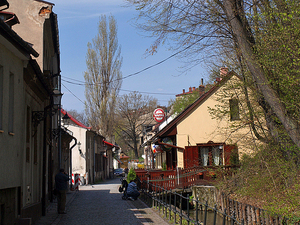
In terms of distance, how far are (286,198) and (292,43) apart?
4.79 meters

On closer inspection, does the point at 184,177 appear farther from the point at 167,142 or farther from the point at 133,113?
the point at 133,113

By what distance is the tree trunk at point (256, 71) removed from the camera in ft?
31.8

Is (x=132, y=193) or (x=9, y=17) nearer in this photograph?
(x=9, y=17)

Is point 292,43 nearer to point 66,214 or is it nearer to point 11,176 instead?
point 11,176

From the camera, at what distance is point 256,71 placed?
33.7 ft

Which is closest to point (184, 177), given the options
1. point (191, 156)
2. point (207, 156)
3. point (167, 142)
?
point (191, 156)

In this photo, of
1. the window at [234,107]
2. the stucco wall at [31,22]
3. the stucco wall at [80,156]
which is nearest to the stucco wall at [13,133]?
the stucco wall at [31,22]

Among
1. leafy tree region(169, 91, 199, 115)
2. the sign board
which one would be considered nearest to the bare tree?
leafy tree region(169, 91, 199, 115)

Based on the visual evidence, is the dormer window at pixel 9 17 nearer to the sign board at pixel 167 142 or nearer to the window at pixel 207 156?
the sign board at pixel 167 142

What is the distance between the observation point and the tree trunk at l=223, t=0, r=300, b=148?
382 inches

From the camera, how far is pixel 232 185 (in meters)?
15.2

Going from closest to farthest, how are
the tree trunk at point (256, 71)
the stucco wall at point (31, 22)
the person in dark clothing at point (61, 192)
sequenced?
the tree trunk at point (256, 71) → the person in dark clothing at point (61, 192) → the stucco wall at point (31, 22)

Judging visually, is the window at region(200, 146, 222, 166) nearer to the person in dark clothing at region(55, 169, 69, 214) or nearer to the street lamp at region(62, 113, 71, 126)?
the street lamp at region(62, 113, 71, 126)

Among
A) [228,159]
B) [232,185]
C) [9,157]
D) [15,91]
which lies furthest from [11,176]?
[228,159]
